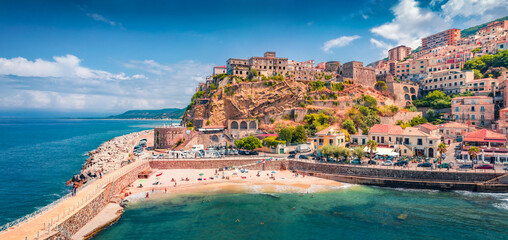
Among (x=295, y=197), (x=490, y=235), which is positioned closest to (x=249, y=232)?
(x=295, y=197)

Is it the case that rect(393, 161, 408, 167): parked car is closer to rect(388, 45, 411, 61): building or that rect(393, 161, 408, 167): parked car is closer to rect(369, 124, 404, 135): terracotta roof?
rect(369, 124, 404, 135): terracotta roof

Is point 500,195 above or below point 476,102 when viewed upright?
below

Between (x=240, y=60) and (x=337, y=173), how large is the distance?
162ft

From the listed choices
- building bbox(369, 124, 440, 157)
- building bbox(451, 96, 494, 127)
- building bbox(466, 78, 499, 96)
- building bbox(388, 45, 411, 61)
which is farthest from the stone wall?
building bbox(388, 45, 411, 61)

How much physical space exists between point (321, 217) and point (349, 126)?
35305mm

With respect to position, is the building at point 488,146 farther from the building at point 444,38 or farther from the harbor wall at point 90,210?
the building at point 444,38

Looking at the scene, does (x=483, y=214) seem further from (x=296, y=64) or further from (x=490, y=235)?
(x=296, y=64)

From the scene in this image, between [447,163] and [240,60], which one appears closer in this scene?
[447,163]

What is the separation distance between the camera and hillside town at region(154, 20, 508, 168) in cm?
4325

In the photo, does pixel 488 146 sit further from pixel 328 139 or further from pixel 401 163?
pixel 328 139

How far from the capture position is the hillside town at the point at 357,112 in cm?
4325

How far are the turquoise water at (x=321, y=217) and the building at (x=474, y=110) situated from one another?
2835cm

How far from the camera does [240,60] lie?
7875 cm

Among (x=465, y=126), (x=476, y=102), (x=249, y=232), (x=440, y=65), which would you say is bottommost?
(x=249, y=232)
